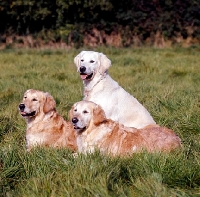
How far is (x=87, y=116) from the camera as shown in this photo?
5.23 meters

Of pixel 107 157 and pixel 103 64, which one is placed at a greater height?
pixel 103 64

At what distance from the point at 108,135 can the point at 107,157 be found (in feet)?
3.15

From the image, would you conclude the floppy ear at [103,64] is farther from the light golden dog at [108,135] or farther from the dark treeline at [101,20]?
the dark treeline at [101,20]

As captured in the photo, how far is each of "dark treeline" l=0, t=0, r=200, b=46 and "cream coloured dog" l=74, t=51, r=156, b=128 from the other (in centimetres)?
1678

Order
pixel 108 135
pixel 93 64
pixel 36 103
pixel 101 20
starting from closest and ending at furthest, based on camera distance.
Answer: pixel 108 135 < pixel 36 103 < pixel 93 64 < pixel 101 20

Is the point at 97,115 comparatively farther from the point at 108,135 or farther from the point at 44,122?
the point at 44,122

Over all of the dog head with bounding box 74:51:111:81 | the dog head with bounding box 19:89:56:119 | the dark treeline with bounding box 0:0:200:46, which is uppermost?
the dog head with bounding box 74:51:111:81

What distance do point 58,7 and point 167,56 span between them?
11408 millimetres

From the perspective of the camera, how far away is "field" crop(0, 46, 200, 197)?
3656 millimetres

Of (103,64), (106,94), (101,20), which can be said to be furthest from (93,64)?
(101,20)

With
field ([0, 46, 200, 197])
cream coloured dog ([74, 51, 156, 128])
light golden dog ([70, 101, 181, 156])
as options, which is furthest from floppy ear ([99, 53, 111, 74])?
light golden dog ([70, 101, 181, 156])

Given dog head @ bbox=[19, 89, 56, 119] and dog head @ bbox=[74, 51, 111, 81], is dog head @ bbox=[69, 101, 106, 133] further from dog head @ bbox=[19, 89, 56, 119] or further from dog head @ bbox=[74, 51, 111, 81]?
dog head @ bbox=[74, 51, 111, 81]

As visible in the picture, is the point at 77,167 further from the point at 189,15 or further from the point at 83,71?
the point at 189,15

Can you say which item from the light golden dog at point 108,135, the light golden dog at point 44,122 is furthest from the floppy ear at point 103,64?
the light golden dog at point 108,135
